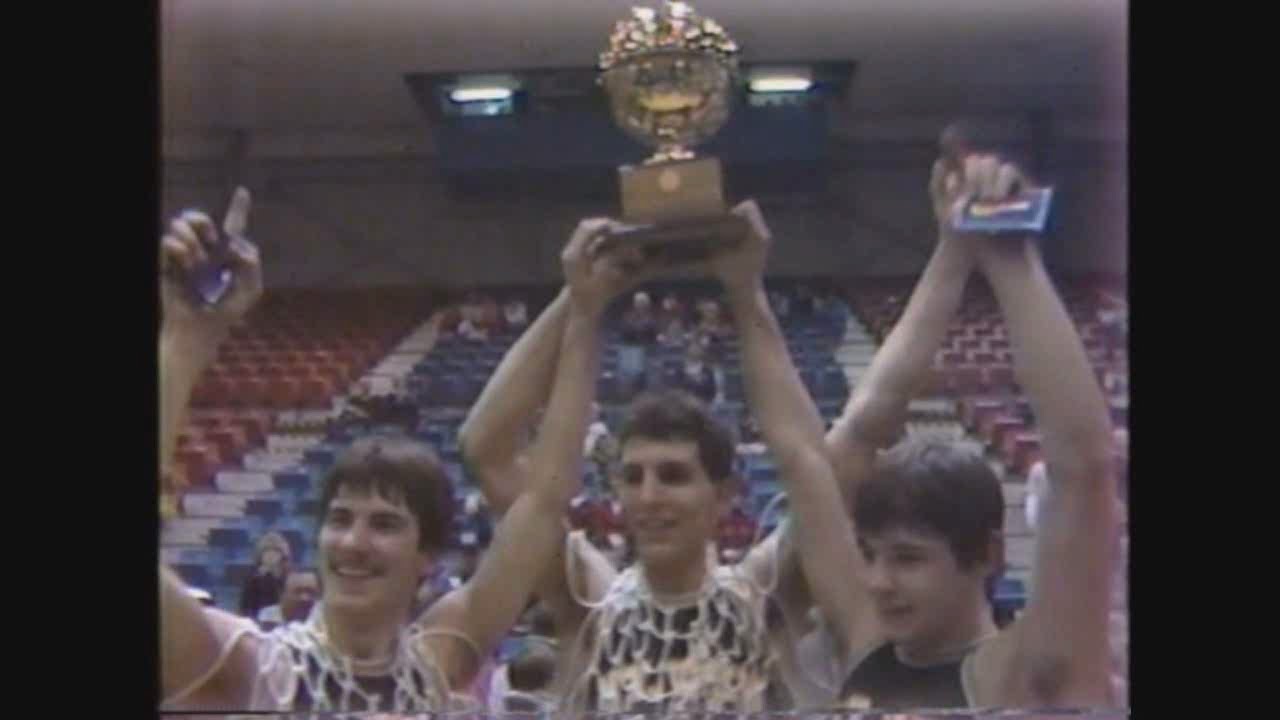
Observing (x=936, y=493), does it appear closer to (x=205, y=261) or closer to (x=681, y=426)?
(x=681, y=426)

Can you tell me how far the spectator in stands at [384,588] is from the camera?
483 centimetres

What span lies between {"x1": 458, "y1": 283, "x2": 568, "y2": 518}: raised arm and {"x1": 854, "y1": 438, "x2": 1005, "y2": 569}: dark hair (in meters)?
0.61

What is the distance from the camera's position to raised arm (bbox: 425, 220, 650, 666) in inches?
190

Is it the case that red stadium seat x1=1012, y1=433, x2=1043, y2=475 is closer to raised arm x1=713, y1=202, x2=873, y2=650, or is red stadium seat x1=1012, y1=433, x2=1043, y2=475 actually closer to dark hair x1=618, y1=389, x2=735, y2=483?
raised arm x1=713, y1=202, x2=873, y2=650

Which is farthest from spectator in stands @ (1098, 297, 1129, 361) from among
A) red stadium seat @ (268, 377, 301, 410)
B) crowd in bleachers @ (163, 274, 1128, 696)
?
red stadium seat @ (268, 377, 301, 410)

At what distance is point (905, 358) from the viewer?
15.8 feet

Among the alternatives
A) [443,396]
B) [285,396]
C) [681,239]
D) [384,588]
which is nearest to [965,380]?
[681,239]

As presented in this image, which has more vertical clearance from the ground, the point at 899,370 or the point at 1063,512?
the point at 899,370

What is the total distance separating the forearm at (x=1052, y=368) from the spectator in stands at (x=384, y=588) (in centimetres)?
73

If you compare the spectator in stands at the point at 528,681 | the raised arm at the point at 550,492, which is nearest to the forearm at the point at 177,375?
the raised arm at the point at 550,492

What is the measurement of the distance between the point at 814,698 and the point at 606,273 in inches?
33.0

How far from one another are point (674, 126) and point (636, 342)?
39cm
